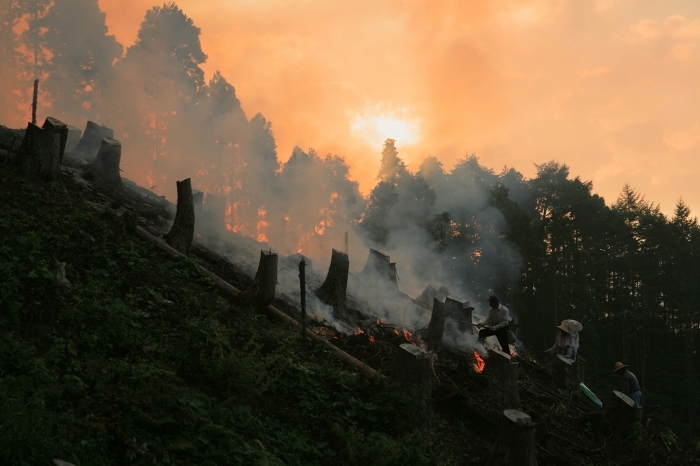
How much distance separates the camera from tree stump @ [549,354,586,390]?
1448cm

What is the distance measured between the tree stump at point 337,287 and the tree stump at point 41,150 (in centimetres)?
687

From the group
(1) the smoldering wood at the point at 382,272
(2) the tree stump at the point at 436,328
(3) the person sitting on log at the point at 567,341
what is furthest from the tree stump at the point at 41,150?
(3) the person sitting on log at the point at 567,341

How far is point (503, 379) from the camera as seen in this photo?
35.1 ft

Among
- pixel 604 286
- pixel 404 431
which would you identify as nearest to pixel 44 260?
pixel 404 431

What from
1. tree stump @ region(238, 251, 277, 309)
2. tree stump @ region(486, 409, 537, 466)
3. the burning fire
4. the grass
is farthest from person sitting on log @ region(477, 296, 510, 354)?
tree stump @ region(238, 251, 277, 309)

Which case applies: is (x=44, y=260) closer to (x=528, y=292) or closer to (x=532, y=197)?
(x=528, y=292)

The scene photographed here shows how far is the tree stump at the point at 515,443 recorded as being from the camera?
7879 mm

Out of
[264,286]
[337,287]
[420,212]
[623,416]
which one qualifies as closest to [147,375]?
[264,286]

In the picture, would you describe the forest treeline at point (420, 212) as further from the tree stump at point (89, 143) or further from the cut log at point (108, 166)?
the cut log at point (108, 166)

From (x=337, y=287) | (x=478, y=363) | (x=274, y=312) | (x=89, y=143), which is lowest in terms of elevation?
(x=274, y=312)

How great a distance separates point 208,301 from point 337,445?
163 inches

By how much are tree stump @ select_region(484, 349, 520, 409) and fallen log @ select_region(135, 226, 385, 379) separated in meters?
2.73

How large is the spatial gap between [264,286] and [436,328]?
4809 mm

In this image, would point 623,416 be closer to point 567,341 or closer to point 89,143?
point 567,341
